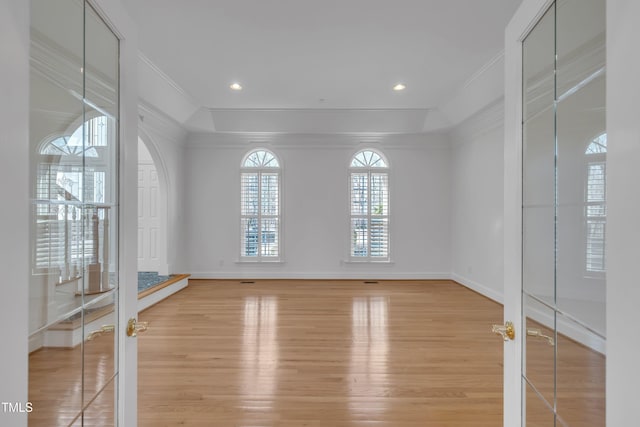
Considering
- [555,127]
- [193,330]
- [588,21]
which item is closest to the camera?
[588,21]

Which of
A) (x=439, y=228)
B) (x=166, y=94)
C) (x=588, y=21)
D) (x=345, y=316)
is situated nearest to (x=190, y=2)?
(x=166, y=94)

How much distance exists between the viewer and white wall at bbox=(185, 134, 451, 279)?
6.52 metres

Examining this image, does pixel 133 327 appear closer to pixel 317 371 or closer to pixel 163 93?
pixel 317 371

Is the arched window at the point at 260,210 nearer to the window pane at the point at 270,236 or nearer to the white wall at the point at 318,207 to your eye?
the window pane at the point at 270,236

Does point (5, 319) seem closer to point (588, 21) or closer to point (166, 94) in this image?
point (588, 21)

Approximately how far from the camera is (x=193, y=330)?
3.63 meters

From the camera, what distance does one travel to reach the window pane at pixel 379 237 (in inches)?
259

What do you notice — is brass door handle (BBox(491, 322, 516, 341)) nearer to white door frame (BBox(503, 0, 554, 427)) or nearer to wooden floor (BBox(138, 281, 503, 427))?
white door frame (BBox(503, 0, 554, 427))

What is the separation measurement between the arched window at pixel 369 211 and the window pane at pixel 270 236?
5.29 ft

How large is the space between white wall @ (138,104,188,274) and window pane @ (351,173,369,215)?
3.60m

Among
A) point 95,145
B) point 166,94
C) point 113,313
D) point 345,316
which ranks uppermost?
point 166,94

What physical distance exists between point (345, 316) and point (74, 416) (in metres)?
3.52

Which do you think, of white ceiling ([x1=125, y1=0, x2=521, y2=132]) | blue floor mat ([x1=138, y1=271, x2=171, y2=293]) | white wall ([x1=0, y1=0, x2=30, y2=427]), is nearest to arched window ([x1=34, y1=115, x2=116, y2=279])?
white wall ([x1=0, y1=0, x2=30, y2=427])

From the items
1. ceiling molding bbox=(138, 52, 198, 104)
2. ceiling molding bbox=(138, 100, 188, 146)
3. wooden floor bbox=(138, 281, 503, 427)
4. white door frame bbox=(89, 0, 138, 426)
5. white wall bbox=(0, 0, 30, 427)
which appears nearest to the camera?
white wall bbox=(0, 0, 30, 427)
